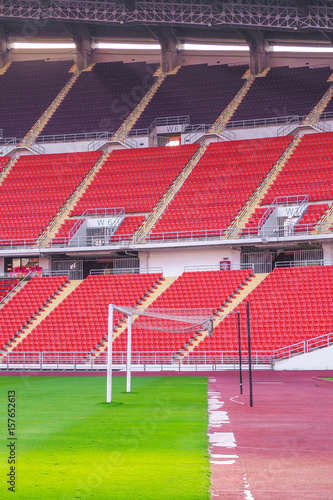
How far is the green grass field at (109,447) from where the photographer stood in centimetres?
707

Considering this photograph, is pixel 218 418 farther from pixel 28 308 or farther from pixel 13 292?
pixel 13 292

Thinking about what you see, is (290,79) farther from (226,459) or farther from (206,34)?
(226,459)

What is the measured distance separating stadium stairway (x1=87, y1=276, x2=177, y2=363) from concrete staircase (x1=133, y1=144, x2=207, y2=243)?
2.95 m

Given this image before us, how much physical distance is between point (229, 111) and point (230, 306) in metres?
18.4

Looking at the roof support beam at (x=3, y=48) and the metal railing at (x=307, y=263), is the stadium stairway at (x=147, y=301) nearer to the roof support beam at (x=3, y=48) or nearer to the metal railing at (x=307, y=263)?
the metal railing at (x=307, y=263)

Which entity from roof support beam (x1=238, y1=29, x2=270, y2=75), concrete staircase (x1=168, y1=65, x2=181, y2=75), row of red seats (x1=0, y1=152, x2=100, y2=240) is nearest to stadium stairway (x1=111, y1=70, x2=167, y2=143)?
concrete staircase (x1=168, y1=65, x2=181, y2=75)

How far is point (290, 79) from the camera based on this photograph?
49.3 meters

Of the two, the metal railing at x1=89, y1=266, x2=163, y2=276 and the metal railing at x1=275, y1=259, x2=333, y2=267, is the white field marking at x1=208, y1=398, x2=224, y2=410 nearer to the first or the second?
the metal railing at x1=275, y1=259, x2=333, y2=267

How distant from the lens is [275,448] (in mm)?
9633

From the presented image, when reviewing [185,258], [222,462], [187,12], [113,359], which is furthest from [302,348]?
[222,462]

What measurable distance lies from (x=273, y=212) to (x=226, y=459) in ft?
100

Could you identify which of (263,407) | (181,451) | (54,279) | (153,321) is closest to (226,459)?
(181,451)

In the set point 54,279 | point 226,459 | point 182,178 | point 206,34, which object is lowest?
point 226,459

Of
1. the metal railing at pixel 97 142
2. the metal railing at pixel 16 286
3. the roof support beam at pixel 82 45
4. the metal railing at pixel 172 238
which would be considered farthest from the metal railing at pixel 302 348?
the roof support beam at pixel 82 45
